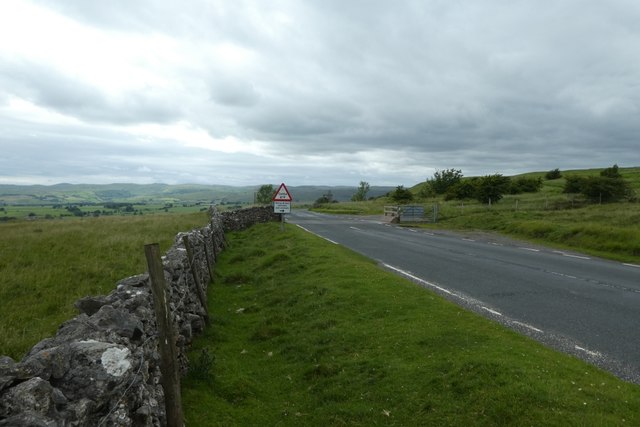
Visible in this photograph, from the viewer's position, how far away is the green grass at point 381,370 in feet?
17.9

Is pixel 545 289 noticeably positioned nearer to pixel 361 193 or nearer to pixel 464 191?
pixel 464 191

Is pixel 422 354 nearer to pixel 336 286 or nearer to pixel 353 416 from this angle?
pixel 353 416

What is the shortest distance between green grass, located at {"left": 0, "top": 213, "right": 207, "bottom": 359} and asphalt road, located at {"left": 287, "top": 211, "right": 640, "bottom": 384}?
8.51m

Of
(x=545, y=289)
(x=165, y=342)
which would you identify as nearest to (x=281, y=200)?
(x=545, y=289)

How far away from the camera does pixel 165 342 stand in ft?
18.9

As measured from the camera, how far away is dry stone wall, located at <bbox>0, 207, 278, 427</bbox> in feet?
9.73

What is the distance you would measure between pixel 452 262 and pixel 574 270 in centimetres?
398

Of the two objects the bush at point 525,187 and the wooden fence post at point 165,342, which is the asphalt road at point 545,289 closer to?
the wooden fence post at point 165,342

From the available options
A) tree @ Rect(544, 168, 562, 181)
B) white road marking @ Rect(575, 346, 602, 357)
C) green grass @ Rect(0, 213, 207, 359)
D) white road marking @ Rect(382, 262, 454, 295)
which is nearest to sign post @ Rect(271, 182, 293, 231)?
green grass @ Rect(0, 213, 207, 359)

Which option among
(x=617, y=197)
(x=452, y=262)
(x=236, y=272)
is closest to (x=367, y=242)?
(x=452, y=262)

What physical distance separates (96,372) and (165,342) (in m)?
2.23

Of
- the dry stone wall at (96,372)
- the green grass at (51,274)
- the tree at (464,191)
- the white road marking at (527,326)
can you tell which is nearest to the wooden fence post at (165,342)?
the dry stone wall at (96,372)

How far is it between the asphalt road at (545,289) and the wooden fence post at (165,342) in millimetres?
6141

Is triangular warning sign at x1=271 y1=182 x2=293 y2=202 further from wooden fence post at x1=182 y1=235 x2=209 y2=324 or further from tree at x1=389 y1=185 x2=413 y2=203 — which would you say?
tree at x1=389 y1=185 x2=413 y2=203
